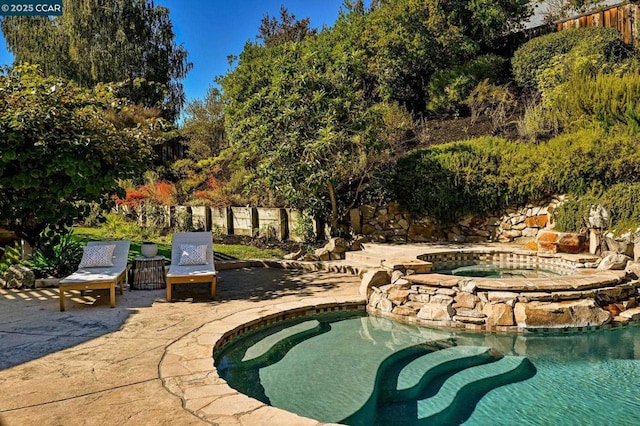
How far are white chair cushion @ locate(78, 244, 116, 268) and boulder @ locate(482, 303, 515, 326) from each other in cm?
559

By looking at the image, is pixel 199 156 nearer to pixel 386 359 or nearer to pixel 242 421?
pixel 386 359

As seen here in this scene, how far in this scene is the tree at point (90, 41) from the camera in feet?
74.9

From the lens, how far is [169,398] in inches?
144

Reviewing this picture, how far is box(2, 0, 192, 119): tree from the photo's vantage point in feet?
74.9

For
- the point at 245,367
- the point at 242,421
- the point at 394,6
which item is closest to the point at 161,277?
the point at 245,367

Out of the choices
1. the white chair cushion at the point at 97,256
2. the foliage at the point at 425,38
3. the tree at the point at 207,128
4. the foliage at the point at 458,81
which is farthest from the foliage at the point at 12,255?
the foliage at the point at 458,81

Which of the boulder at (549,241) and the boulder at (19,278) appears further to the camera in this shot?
the boulder at (549,241)

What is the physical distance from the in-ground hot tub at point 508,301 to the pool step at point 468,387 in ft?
3.26

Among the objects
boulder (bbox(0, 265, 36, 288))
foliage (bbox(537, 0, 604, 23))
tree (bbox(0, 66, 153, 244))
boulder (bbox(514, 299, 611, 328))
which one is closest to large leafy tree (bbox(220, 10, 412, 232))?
tree (bbox(0, 66, 153, 244))

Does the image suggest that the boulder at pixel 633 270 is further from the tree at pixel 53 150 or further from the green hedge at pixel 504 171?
the tree at pixel 53 150

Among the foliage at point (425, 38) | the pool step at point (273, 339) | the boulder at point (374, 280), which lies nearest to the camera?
the pool step at point (273, 339)

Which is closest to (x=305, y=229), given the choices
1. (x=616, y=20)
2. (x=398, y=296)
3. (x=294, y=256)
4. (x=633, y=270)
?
(x=294, y=256)

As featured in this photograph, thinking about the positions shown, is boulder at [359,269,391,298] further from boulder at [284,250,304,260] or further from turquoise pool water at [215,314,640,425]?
boulder at [284,250,304,260]

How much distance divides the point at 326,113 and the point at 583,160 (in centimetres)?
574
